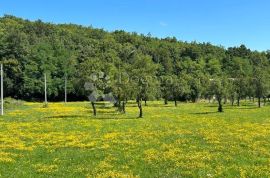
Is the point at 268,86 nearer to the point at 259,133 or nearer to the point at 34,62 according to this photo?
the point at 259,133

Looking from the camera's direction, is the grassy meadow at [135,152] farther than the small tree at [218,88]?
Result: No

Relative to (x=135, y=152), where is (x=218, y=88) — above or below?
above

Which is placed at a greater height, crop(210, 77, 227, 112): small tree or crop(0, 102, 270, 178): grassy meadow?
crop(210, 77, 227, 112): small tree

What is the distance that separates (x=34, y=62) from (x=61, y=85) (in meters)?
13.2

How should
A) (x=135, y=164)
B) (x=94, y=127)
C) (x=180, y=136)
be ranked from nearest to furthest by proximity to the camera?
1. (x=135, y=164)
2. (x=180, y=136)
3. (x=94, y=127)

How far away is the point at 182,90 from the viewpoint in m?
130

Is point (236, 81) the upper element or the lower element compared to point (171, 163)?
upper

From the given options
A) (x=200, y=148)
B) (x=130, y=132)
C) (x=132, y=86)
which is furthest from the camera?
(x=132, y=86)

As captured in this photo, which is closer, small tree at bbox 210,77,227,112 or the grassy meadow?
the grassy meadow

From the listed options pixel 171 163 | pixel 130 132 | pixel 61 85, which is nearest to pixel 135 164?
pixel 171 163

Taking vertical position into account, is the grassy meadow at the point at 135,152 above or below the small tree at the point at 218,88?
below

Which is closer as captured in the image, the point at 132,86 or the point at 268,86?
the point at 132,86

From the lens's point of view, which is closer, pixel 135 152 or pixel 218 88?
pixel 135 152

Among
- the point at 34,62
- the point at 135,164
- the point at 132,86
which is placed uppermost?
the point at 34,62
